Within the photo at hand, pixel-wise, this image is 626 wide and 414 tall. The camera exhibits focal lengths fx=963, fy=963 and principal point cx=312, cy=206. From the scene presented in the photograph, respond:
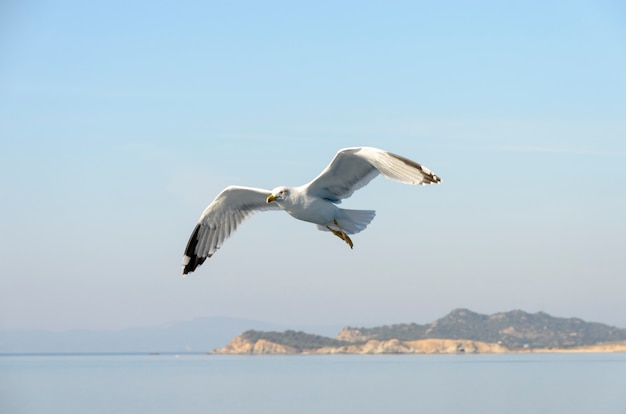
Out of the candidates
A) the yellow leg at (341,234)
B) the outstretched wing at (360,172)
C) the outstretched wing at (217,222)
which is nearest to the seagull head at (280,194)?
the outstretched wing at (360,172)

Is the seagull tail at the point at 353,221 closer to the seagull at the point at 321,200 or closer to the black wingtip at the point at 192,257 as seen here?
the seagull at the point at 321,200

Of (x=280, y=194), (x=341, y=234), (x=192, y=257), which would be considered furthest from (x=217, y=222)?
(x=341, y=234)

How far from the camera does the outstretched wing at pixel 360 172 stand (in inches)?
616

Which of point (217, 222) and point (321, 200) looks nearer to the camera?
point (321, 200)

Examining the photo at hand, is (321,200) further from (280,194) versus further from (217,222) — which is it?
(217,222)

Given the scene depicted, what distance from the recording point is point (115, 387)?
10288 cm

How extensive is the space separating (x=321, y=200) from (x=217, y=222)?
3.71 meters

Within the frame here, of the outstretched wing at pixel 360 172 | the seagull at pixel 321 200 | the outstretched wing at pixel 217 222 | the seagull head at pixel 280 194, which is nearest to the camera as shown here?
the outstretched wing at pixel 360 172

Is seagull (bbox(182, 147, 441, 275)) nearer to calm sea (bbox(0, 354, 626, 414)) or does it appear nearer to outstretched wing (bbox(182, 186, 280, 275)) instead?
outstretched wing (bbox(182, 186, 280, 275))

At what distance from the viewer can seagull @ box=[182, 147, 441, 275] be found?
16344 mm

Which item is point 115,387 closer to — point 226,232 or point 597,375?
point 597,375

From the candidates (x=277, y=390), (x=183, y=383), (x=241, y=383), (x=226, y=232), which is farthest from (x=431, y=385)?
(x=226, y=232)

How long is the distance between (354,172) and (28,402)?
75401mm

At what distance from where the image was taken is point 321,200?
17.9 meters
